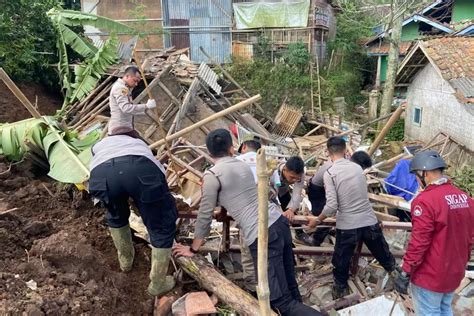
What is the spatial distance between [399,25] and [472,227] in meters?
14.4

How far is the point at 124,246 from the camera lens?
142 inches

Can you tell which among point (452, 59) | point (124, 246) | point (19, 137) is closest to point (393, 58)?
→ point (452, 59)

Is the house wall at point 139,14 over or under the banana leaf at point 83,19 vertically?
over

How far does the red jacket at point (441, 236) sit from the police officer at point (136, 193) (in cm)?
216

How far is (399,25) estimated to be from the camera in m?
15.5

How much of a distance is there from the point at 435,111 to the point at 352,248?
10778 millimetres

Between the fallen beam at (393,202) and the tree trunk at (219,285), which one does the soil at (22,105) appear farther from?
the fallen beam at (393,202)

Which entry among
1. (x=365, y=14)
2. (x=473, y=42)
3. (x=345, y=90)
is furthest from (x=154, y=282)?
(x=365, y=14)

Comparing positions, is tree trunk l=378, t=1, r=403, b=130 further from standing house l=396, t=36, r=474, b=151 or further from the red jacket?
the red jacket

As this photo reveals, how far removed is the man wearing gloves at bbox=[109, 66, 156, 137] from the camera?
5066 mm

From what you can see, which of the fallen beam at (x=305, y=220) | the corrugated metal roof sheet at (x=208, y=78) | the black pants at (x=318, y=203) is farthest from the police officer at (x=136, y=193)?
the corrugated metal roof sheet at (x=208, y=78)

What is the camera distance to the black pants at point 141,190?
3.15 meters

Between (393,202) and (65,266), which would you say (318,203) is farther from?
(65,266)

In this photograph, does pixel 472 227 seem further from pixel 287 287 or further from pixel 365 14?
pixel 365 14
